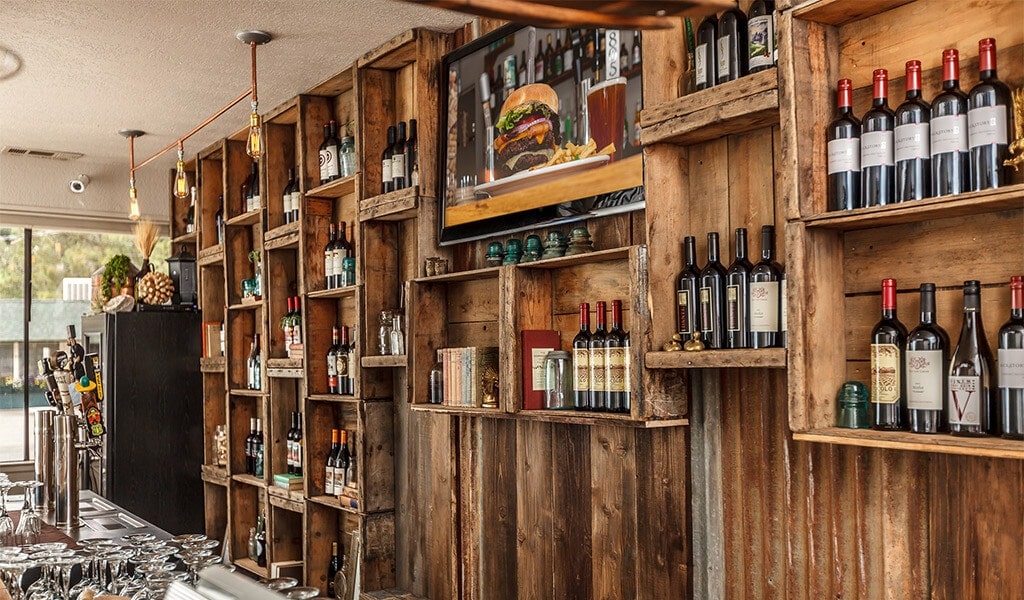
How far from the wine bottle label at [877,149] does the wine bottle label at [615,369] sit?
2.92 feet

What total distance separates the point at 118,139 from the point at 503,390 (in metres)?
3.38

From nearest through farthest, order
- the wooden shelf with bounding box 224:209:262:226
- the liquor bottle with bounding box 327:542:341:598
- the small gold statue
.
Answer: the small gold statue, the liquor bottle with bounding box 327:542:341:598, the wooden shelf with bounding box 224:209:262:226

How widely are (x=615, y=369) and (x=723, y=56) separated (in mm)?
887

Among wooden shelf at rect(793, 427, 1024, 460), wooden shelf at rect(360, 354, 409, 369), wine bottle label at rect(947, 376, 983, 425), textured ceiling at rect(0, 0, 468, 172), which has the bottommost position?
wooden shelf at rect(793, 427, 1024, 460)

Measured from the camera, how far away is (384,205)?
3.75 meters

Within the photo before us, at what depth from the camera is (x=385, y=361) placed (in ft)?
12.4

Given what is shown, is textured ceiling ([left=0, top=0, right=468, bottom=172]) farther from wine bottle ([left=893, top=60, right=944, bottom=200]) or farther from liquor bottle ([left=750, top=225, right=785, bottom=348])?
wine bottle ([left=893, top=60, right=944, bottom=200])

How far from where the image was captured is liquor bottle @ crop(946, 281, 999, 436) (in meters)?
1.83

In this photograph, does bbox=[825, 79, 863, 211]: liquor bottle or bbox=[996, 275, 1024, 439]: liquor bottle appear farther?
bbox=[825, 79, 863, 211]: liquor bottle

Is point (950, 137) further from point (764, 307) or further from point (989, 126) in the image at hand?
point (764, 307)

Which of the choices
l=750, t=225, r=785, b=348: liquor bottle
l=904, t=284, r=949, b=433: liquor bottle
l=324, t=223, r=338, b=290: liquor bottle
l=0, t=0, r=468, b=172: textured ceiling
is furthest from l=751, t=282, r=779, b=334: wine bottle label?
l=324, t=223, r=338, b=290: liquor bottle

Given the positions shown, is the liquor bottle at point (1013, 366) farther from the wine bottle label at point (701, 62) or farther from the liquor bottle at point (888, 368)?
the wine bottle label at point (701, 62)

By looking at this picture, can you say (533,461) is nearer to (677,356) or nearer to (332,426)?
(677,356)

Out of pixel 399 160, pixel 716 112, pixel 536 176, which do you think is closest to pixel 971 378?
pixel 716 112
